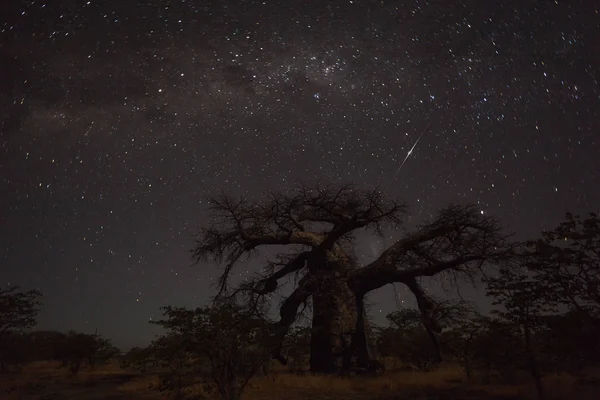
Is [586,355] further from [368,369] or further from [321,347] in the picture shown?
→ [321,347]

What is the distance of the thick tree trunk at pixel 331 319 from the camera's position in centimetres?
1430

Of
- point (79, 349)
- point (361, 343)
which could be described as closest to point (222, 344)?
point (361, 343)

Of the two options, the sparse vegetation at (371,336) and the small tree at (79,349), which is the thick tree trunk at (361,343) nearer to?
the sparse vegetation at (371,336)

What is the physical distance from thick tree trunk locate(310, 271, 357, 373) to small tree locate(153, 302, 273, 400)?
5.19m

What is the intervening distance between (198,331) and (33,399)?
17.8 ft

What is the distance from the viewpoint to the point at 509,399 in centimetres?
970

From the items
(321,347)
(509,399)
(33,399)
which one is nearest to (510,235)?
(509,399)

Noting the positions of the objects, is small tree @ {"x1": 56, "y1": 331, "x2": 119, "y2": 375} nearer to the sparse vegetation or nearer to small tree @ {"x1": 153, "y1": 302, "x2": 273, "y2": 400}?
the sparse vegetation

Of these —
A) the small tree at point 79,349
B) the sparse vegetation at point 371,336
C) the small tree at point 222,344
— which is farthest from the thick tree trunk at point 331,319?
the small tree at point 79,349

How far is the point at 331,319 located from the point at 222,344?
6.50 meters

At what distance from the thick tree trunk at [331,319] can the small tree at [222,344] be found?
17.0 feet

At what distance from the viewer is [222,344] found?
8.64 m

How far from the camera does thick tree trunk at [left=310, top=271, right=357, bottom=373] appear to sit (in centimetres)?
1430

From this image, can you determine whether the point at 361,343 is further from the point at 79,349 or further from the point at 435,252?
the point at 79,349
